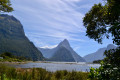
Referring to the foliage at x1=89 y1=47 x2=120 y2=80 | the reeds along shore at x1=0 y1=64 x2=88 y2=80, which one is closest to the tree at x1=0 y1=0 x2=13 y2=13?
the reeds along shore at x1=0 y1=64 x2=88 y2=80

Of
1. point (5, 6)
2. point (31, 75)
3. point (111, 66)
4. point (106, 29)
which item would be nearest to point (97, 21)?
point (106, 29)

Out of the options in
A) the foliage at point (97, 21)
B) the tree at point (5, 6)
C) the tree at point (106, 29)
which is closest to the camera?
the tree at point (106, 29)

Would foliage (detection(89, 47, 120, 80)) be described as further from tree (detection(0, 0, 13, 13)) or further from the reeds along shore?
tree (detection(0, 0, 13, 13))

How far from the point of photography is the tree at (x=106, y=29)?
15.5ft

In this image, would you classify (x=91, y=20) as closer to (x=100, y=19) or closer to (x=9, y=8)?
(x=100, y=19)

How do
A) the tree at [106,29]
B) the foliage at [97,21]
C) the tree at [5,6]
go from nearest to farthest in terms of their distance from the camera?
the tree at [106,29]
the foliage at [97,21]
the tree at [5,6]

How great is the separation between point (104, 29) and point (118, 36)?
5.16 ft

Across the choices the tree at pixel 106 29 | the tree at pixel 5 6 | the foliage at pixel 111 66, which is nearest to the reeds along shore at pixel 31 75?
the tree at pixel 106 29

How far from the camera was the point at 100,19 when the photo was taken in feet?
22.4

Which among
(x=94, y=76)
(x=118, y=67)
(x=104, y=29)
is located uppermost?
(x=104, y=29)

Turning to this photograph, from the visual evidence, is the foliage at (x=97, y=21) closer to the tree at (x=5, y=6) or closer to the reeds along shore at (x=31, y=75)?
the reeds along shore at (x=31, y=75)

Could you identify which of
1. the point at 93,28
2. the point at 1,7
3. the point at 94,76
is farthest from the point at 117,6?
the point at 1,7

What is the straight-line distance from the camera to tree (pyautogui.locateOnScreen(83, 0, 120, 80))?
4730mm

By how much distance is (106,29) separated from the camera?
251 inches
